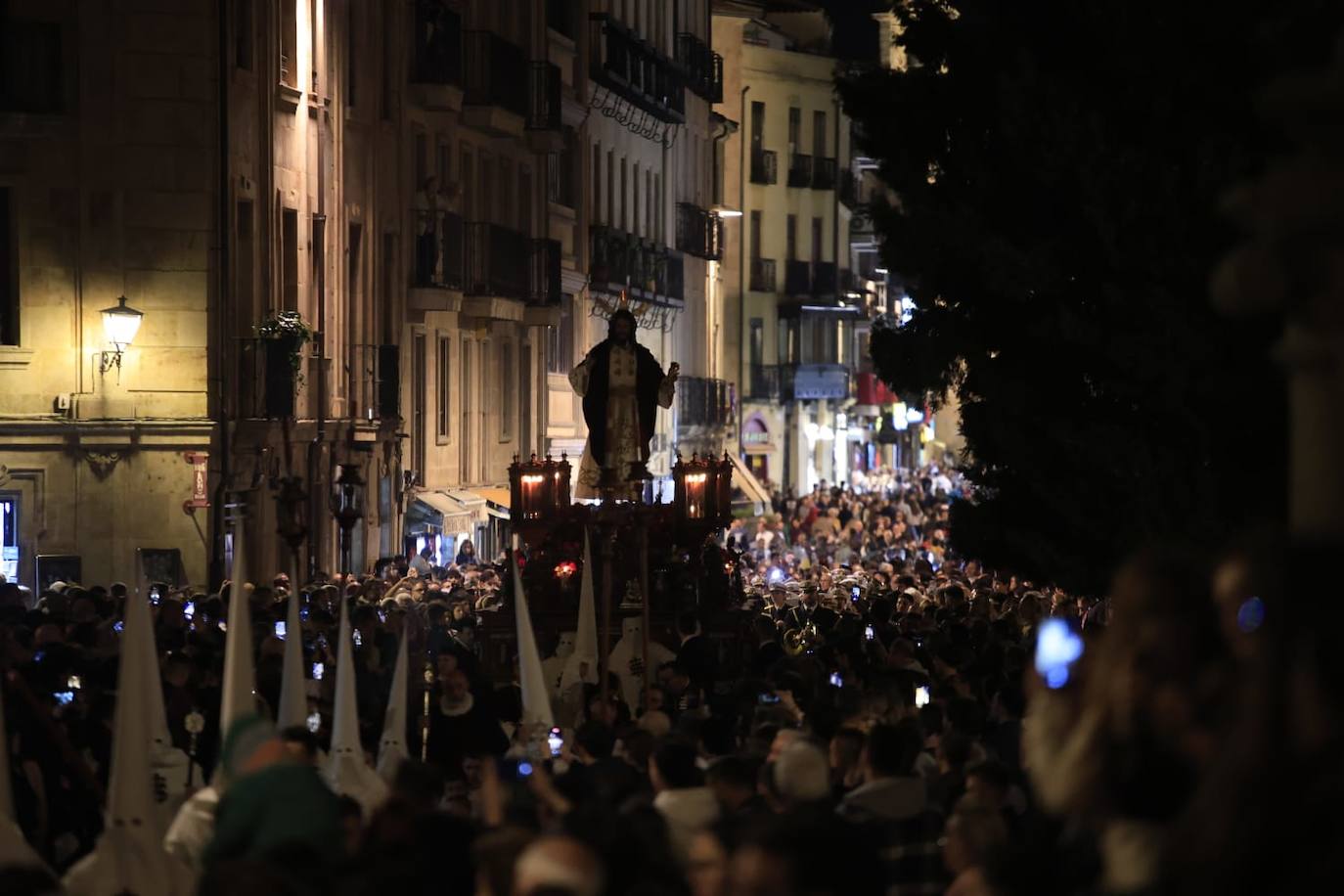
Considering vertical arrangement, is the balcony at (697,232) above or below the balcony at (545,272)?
above

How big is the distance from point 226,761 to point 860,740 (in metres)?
3.07

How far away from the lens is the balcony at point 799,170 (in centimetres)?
7950

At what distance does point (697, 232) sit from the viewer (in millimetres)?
64562

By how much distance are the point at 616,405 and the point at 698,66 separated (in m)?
41.2

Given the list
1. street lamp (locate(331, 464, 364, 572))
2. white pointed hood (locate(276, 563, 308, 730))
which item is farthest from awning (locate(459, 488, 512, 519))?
white pointed hood (locate(276, 563, 308, 730))

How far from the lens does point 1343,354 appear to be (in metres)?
7.02

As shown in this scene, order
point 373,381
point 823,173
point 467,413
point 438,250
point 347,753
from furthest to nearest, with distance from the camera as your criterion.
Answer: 1. point 823,173
2. point 467,413
3. point 438,250
4. point 373,381
5. point 347,753

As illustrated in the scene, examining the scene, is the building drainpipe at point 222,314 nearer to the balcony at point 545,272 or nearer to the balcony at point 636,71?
the balcony at point 545,272

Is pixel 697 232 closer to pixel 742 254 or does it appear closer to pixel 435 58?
pixel 742 254

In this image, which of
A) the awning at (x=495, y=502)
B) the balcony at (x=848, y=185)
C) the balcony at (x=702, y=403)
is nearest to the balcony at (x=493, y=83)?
the awning at (x=495, y=502)

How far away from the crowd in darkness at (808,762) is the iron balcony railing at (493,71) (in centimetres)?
2156

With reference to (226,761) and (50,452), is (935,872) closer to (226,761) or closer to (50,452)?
(226,761)

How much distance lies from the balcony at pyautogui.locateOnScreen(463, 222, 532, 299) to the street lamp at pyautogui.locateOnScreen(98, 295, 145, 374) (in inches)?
483

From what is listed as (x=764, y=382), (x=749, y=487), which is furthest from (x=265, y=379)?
(x=764, y=382)
